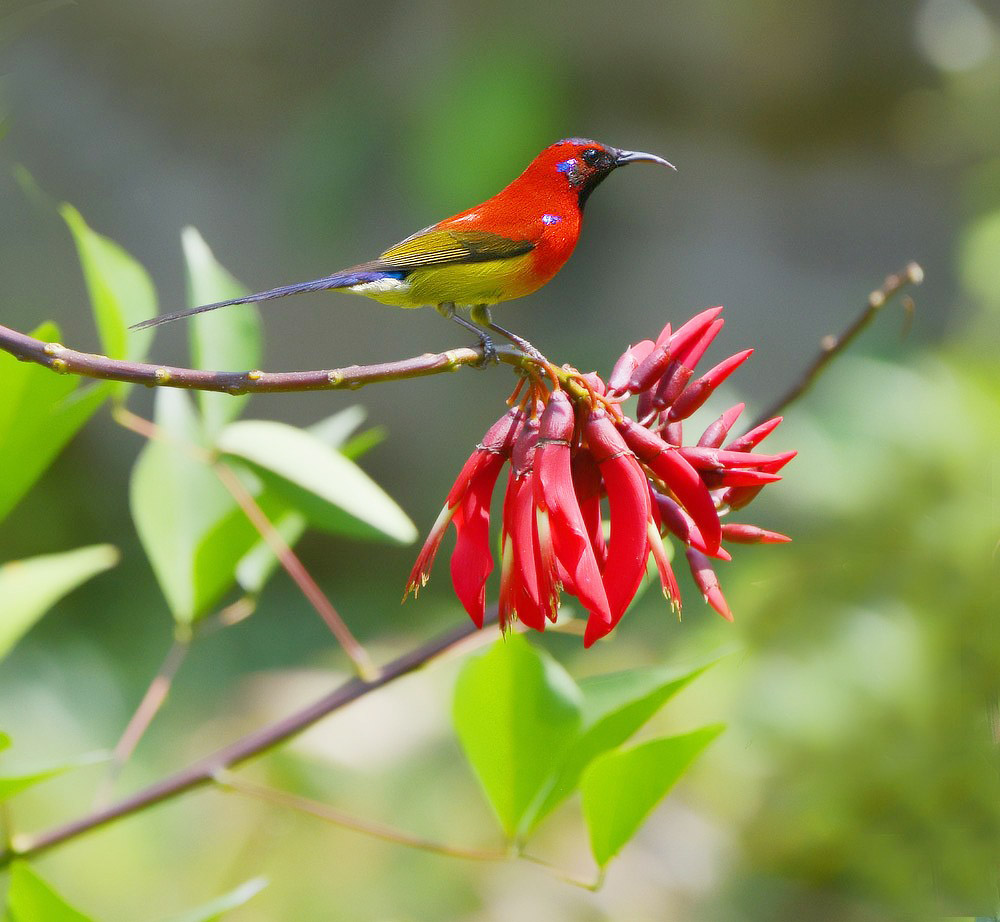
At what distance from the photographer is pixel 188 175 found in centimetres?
290

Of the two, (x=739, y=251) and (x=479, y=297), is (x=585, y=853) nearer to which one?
(x=479, y=297)

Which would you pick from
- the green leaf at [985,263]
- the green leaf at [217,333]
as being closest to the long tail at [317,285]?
the green leaf at [217,333]

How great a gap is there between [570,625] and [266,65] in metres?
2.64

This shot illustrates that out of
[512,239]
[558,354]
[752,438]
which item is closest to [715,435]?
[752,438]

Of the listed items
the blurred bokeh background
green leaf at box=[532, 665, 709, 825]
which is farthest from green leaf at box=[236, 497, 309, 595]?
the blurred bokeh background

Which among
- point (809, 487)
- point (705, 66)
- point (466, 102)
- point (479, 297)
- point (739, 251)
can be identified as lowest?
point (809, 487)

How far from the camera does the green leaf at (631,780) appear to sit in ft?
1.60

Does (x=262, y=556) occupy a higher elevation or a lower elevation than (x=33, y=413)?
lower

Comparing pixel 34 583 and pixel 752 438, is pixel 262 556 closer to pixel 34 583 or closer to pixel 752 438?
pixel 34 583

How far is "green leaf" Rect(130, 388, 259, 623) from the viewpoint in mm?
627

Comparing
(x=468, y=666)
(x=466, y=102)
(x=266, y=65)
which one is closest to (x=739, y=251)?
(x=466, y=102)

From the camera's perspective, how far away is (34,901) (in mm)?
442

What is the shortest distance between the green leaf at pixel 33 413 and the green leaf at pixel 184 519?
0.09 metres

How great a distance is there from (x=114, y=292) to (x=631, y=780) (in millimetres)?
366
